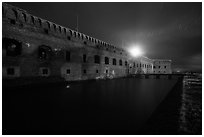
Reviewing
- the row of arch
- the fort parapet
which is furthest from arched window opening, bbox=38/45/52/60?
the row of arch

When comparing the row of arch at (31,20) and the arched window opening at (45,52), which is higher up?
the row of arch at (31,20)

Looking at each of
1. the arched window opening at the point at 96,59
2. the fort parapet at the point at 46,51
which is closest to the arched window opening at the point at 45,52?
the fort parapet at the point at 46,51

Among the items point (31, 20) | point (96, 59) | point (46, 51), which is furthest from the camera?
point (96, 59)

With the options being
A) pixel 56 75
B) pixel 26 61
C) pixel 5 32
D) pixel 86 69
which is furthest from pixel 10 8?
pixel 86 69

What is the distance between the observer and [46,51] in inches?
431

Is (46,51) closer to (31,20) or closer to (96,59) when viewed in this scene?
(31,20)

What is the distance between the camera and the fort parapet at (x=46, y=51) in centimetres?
862

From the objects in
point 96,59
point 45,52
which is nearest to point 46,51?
point 45,52

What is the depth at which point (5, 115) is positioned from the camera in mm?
3252

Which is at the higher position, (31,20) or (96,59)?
(31,20)

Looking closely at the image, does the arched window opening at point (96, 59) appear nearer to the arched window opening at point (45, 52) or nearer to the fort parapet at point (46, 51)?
the fort parapet at point (46, 51)

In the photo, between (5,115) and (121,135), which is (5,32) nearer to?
(5,115)

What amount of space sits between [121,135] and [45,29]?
11.6 metres

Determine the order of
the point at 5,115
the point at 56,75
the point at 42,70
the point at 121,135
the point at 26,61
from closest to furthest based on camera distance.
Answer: the point at 121,135 < the point at 5,115 < the point at 26,61 < the point at 42,70 < the point at 56,75
